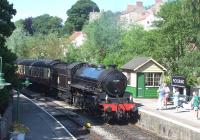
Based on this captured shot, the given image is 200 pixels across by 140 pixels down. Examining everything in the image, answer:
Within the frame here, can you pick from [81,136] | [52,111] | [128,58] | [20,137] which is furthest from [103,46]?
[20,137]

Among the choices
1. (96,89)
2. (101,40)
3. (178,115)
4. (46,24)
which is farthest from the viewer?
(46,24)

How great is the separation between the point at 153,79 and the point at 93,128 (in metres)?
12.0

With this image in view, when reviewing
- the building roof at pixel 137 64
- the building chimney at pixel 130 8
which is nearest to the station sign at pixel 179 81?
the building roof at pixel 137 64

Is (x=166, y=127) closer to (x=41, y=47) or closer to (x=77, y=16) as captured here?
(x=41, y=47)

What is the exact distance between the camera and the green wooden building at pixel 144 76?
113 feet

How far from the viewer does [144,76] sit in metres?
35.0

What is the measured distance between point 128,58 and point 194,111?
17.1m

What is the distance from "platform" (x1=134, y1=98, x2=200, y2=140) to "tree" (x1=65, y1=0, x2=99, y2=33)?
11321cm

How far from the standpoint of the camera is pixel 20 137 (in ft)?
59.9

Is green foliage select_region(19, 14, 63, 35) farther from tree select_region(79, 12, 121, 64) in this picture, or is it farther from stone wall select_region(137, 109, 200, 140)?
stone wall select_region(137, 109, 200, 140)

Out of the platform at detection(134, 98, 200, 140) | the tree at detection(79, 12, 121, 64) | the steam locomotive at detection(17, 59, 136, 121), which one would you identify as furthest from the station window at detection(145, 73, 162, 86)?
the tree at detection(79, 12, 121, 64)

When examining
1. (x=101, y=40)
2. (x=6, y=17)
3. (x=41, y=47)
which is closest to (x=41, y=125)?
(x=6, y=17)

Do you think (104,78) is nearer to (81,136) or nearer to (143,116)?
(143,116)

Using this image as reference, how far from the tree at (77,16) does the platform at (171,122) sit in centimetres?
11321
